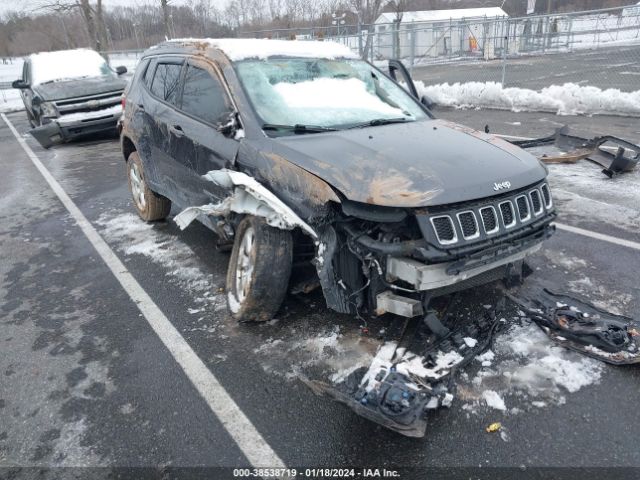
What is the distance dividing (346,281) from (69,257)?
11.5 ft

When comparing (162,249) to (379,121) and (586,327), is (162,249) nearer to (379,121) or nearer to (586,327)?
(379,121)

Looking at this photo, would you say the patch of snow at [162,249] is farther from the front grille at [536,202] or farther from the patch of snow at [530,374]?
the front grille at [536,202]

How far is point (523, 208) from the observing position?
3.25m

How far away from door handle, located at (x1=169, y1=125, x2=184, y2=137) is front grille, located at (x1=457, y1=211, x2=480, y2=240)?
9.13ft

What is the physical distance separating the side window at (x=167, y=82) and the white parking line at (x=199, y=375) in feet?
5.67

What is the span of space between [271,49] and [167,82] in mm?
1283

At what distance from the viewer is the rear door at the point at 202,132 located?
403 centimetres

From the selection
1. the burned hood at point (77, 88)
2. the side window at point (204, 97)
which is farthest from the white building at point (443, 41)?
the side window at point (204, 97)

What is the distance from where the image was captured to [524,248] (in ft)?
10.7

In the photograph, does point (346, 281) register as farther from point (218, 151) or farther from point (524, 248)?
point (218, 151)

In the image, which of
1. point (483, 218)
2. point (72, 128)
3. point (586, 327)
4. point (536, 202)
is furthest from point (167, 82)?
point (72, 128)

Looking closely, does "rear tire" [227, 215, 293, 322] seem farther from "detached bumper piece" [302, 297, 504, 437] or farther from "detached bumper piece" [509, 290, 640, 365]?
"detached bumper piece" [509, 290, 640, 365]

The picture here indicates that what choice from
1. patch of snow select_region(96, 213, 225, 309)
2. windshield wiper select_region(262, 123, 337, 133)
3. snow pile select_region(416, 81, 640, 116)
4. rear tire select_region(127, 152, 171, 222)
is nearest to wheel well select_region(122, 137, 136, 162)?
rear tire select_region(127, 152, 171, 222)

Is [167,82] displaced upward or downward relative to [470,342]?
upward
